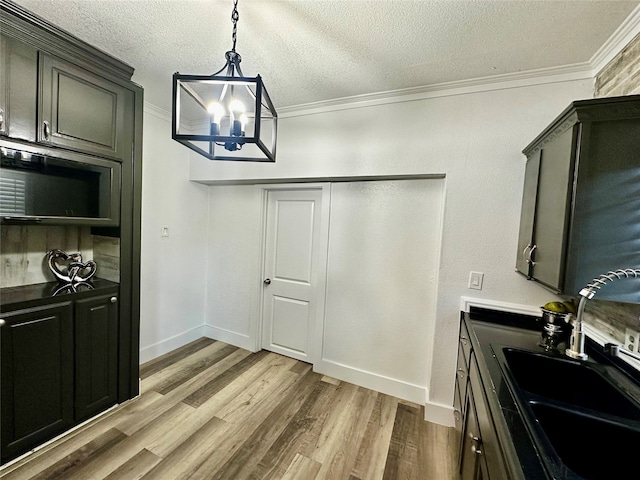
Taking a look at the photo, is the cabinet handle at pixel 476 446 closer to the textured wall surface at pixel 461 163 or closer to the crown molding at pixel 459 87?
the textured wall surface at pixel 461 163

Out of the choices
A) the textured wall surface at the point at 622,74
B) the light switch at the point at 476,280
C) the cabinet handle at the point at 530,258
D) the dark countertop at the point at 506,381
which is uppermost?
the textured wall surface at the point at 622,74

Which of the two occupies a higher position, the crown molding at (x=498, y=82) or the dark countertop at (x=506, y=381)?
the crown molding at (x=498, y=82)

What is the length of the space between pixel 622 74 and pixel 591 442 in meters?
1.89

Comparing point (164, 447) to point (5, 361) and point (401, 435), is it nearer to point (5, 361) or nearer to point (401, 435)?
point (5, 361)

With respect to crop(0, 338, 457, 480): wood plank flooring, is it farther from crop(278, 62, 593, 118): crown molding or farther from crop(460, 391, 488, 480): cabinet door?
crop(278, 62, 593, 118): crown molding

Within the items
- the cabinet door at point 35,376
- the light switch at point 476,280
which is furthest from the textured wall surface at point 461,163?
the cabinet door at point 35,376

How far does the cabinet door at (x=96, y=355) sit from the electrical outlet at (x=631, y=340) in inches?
125

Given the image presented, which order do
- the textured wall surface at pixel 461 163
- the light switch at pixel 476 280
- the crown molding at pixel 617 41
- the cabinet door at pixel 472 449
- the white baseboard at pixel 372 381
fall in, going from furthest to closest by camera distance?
the white baseboard at pixel 372 381 < the light switch at pixel 476 280 < the textured wall surface at pixel 461 163 < the crown molding at pixel 617 41 < the cabinet door at pixel 472 449

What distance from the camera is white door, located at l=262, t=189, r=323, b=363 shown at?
9.62ft

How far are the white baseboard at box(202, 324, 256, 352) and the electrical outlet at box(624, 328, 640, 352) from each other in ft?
10.1

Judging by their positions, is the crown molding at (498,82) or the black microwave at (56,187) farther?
the black microwave at (56,187)

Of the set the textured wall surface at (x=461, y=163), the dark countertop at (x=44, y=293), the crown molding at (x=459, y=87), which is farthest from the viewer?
the textured wall surface at (x=461, y=163)

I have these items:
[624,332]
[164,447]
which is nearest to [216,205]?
[164,447]

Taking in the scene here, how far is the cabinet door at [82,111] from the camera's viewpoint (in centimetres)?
165
